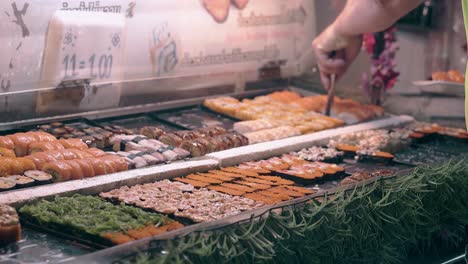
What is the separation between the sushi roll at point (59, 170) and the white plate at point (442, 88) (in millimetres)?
3233

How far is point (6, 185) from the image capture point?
4141mm

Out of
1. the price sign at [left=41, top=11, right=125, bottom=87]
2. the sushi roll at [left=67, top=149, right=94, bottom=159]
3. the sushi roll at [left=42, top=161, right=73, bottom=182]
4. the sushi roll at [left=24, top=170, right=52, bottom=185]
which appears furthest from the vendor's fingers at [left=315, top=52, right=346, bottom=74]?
the sushi roll at [left=24, top=170, right=52, bottom=185]

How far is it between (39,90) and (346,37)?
6.75 ft

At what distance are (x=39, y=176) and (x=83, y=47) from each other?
1304 millimetres

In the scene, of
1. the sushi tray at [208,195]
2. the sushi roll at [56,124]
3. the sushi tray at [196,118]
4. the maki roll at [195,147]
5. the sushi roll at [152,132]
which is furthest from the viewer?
the sushi tray at [196,118]

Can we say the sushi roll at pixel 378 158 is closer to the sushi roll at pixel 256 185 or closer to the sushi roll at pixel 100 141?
the sushi roll at pixel 256 185

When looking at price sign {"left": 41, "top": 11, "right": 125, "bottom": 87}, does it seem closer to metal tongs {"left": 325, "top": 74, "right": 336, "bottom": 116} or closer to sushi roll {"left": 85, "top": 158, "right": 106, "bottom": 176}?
sushi roll {"left": 85, "top": 158, "right": 106, "bottom": 176}

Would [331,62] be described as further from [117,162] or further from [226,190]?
[117,162]

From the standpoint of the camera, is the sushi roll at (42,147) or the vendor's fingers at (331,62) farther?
the vendor's fingers at (331,62)

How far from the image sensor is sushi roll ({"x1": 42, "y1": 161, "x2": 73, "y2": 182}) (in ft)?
14.3

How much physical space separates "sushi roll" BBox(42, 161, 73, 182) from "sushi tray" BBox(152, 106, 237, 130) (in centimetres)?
147

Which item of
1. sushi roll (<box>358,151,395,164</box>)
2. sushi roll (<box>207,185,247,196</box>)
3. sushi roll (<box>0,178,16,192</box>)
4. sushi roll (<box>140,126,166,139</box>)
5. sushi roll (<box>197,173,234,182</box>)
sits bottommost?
sushi roll (<box>358,151,395,164</box>)

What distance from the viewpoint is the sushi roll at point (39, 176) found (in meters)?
4.27

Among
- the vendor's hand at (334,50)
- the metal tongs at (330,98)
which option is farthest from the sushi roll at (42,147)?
the metal tongs at (330,98)
